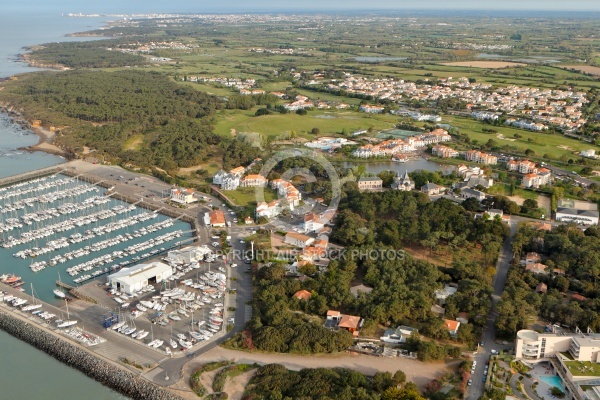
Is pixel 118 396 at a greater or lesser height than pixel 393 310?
lesser

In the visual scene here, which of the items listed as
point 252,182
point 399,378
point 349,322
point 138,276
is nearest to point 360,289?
point 349,322

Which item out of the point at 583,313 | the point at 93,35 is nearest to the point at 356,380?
the point at 583,313

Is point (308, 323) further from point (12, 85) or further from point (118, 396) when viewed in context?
point (12, 85)

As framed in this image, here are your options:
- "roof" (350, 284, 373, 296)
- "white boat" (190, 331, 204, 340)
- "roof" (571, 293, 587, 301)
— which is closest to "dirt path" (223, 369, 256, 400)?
"white boat" (190, 331, 204, 340)

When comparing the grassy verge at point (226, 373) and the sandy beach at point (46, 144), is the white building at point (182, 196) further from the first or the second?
the grassy verge at point (226, 373)

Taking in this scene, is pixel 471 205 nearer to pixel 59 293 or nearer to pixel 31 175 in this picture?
pixel 59 293

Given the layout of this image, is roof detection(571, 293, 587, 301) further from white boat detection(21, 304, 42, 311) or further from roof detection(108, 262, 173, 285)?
white boat detection(21, 304, 42, 311)

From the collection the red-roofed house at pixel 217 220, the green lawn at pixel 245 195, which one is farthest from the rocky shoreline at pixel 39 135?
the red-roofed house at pixel 217 220
